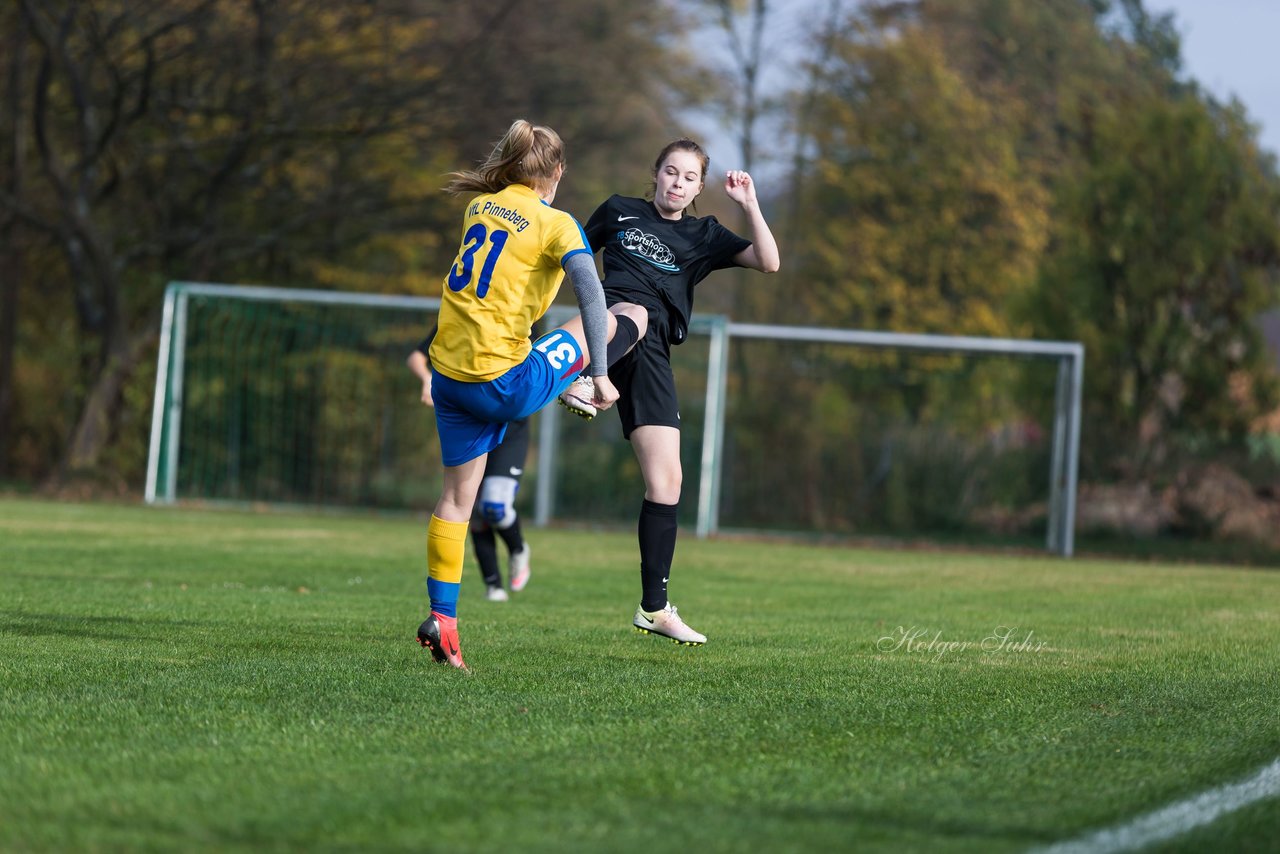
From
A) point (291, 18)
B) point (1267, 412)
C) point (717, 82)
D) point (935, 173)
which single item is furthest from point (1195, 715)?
point (935, 173)

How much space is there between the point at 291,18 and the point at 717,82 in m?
10.9

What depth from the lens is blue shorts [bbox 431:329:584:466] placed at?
5.26 m

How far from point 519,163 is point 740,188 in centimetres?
111

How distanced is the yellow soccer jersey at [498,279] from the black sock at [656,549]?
1.17m

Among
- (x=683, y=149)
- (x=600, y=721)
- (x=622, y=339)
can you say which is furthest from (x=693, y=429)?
(x=600, y=721)

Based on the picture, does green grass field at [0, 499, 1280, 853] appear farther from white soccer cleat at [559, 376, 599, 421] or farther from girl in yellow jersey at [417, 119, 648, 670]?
white soccer cleat at [559, 376, 599, 421]

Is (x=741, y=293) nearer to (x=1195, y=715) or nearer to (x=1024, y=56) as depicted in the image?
(x=1024, y=56)

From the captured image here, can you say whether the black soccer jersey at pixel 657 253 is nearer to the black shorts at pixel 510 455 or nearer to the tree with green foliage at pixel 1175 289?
the black shorts at pixel 510 455

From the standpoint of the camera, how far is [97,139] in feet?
64.4

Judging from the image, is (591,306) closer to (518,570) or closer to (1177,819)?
(1177,819)

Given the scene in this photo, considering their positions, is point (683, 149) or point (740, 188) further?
point (683, 149)

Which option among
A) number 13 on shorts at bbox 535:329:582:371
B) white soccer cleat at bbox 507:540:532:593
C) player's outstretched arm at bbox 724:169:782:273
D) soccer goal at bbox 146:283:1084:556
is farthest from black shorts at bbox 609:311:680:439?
soccer goal at bbox 146:283:1084:556

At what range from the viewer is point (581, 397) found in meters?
5.31

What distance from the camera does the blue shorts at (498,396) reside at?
526cm
